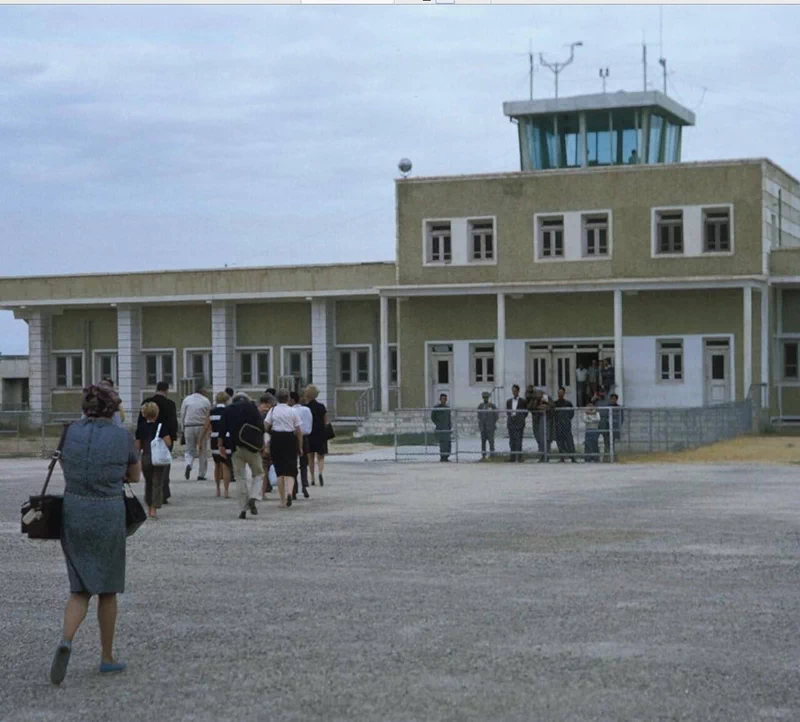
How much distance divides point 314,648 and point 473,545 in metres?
→ 6.54

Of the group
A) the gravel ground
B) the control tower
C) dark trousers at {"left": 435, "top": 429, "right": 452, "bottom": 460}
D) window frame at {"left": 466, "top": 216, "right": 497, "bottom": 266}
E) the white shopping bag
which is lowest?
the gravel ground

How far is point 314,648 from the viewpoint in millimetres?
10531

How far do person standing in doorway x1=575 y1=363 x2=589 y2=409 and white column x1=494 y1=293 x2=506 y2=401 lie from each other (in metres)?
2.27

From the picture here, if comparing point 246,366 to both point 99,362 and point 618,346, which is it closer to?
point 99,362

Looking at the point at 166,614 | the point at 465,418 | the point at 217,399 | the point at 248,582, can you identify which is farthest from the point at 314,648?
the point at 465,418

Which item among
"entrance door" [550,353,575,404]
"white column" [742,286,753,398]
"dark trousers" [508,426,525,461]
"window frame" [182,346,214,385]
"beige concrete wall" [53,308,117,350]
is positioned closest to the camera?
"dark trousers" [508,426,525,461]

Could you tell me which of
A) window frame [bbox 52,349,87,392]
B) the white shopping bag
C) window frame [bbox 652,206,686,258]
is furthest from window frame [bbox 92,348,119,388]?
the white shopping bag

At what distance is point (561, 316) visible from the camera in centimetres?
5097

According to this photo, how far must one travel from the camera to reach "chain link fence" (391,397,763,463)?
33750mm

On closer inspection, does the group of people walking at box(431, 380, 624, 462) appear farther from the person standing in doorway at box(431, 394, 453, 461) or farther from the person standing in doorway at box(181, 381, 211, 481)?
the person standing in doorway at box(181, 381, 211, 481)

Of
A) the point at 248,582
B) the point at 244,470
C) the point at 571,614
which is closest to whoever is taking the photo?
the point at 571,614

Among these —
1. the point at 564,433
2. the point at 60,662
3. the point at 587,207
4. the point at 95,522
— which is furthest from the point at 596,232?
the point at 60,662

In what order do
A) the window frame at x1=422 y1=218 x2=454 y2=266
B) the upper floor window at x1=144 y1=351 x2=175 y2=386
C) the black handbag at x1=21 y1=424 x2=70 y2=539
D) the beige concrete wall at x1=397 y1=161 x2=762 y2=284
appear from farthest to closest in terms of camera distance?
the upper floor window at x1=144 y1=351 x2=175 y2=386 < the window frame at x1=422 y1=218 x2=454 y2=266 < the beige concrete wall at x1=397 y1=161 x2=762 y2=284 < the black handbag at x1=21 y1=424 x2=70 y2=539

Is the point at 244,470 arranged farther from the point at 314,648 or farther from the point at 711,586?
the point at 314,648
